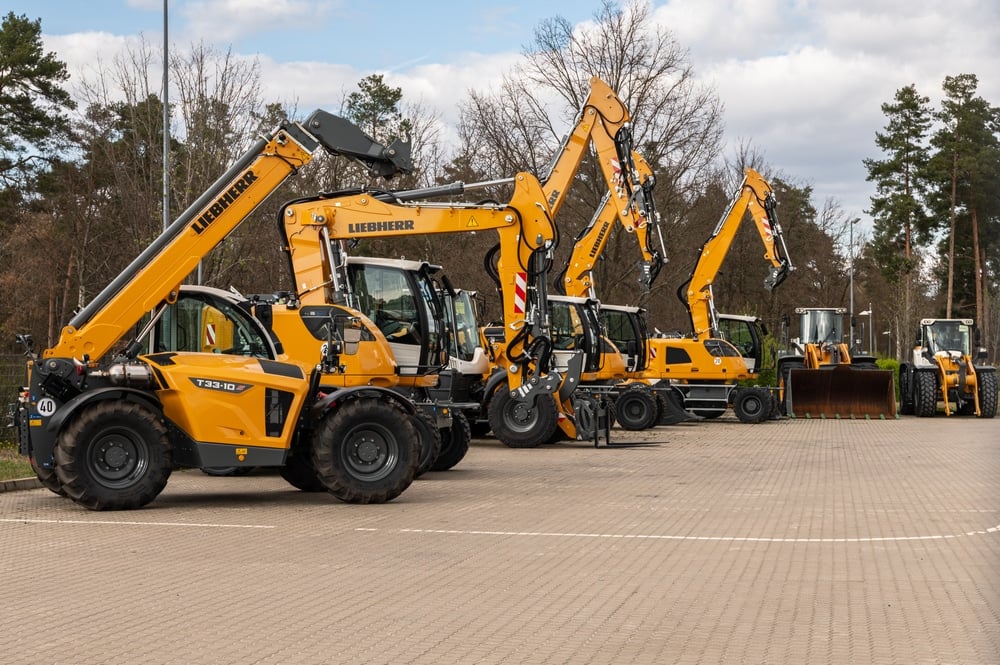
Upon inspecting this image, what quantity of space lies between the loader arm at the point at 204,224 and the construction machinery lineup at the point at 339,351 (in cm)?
2

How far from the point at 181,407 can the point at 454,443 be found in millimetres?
5780

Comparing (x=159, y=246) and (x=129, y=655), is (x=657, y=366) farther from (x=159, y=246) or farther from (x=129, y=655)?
(x=129, y=655)

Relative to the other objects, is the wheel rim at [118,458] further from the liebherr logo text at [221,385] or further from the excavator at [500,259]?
the excavator at [500,259]

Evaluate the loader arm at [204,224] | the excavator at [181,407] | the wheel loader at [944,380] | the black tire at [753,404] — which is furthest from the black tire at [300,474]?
the wheel loader at [944,380]

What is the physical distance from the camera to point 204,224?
15.9 metres

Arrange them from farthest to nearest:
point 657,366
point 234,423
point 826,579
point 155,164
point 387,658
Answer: point 657,366, point 155,164, point 234,423, point 826,579, point 387,658

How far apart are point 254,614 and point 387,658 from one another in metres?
1.55

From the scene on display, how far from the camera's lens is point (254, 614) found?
7977 millimetres

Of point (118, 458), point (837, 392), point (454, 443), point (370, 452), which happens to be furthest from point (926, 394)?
point (118, 458)

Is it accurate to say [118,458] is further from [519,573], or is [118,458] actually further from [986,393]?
[986,393]

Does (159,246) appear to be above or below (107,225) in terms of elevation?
below

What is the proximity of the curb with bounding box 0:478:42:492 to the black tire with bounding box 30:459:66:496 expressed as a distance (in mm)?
1930

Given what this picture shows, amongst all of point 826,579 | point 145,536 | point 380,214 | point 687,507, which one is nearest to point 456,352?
point 380,214

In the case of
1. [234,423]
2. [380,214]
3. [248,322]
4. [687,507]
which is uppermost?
[380,214]
